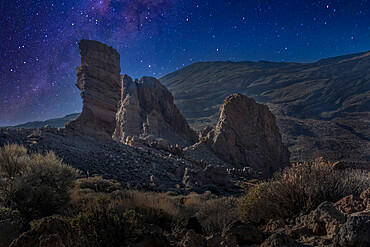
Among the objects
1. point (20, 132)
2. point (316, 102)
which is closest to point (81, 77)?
point (20, 132)

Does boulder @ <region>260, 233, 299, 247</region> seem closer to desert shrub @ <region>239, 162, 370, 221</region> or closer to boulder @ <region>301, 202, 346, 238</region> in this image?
boulder @ <region>301, 202, 346, 238</region>

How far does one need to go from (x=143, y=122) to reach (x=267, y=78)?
133 metres

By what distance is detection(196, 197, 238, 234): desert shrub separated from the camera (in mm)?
4527

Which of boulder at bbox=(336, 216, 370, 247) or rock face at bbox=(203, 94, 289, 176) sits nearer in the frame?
boulder at bbox=(336, 216, 370, 247)

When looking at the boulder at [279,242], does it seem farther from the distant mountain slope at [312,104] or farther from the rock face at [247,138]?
the rock face at [247,138]

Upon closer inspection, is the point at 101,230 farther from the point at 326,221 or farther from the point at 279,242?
the point at 326,221

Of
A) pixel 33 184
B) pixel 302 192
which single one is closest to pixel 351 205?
pixel 302 192

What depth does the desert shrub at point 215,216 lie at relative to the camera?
4.53 m

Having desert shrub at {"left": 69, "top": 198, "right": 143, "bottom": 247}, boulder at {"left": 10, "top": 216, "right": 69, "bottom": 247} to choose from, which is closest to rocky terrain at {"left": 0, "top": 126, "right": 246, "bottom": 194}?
boulder at {"left": 10, "top": 216, "right": 69, "bottom": 247}

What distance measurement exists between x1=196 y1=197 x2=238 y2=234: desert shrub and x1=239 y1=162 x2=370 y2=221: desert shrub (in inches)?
17.0

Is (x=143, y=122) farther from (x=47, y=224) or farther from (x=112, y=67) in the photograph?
(x=47, y=224)

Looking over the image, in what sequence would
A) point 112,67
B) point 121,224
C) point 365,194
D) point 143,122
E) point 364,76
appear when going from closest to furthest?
point 121,224 → point 365,194 → point 112,67 → point 143,122 → point 364,76

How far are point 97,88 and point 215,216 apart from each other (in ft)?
53.1

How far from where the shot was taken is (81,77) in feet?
60.7
